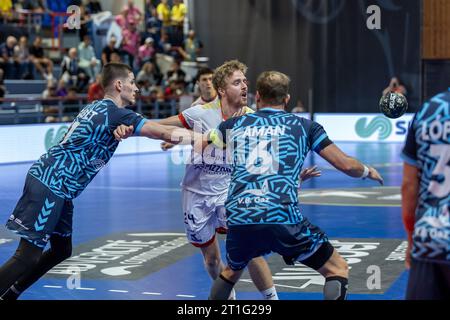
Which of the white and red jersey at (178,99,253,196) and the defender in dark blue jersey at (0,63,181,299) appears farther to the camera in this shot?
the white and red jersey at (178,99,253,196)

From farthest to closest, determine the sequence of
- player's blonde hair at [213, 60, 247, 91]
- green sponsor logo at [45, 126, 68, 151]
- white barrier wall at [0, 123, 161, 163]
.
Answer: green sponsor logo at [45, 126, 68, 151], white barrier wall at [0, 123, 161, 163], player's blonde hair at [213, 60, 247, 91]

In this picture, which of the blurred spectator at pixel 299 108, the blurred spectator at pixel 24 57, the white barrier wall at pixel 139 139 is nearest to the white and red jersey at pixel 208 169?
the white barrier wall at pixel 139 139

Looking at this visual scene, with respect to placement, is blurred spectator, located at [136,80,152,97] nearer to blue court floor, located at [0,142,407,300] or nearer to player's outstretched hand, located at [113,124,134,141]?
blue court floor, located at [0,142,407,300]

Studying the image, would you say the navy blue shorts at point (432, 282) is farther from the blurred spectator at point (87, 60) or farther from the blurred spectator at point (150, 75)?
the blurred spectator at point (150, 75)

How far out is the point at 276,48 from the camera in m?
32.3

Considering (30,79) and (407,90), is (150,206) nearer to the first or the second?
(30,79)

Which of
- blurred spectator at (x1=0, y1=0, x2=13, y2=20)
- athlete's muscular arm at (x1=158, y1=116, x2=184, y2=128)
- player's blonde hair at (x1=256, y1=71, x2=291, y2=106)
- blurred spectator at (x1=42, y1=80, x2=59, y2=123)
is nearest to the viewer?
player's blonde hair at (x1=256, y1=71, x2=291, y2=106)

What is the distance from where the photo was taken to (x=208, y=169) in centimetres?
726

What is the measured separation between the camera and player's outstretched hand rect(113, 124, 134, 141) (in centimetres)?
629

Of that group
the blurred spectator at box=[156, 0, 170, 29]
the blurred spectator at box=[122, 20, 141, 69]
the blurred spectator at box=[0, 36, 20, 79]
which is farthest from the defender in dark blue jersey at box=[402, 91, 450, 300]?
the blurred spectator at box=[156, 0, 170, 29]

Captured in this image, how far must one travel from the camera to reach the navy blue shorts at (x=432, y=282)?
13.9ft

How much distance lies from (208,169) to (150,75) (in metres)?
19.8

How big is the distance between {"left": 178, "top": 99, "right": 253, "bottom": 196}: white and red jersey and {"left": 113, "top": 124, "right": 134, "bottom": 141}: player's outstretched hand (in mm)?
1020
